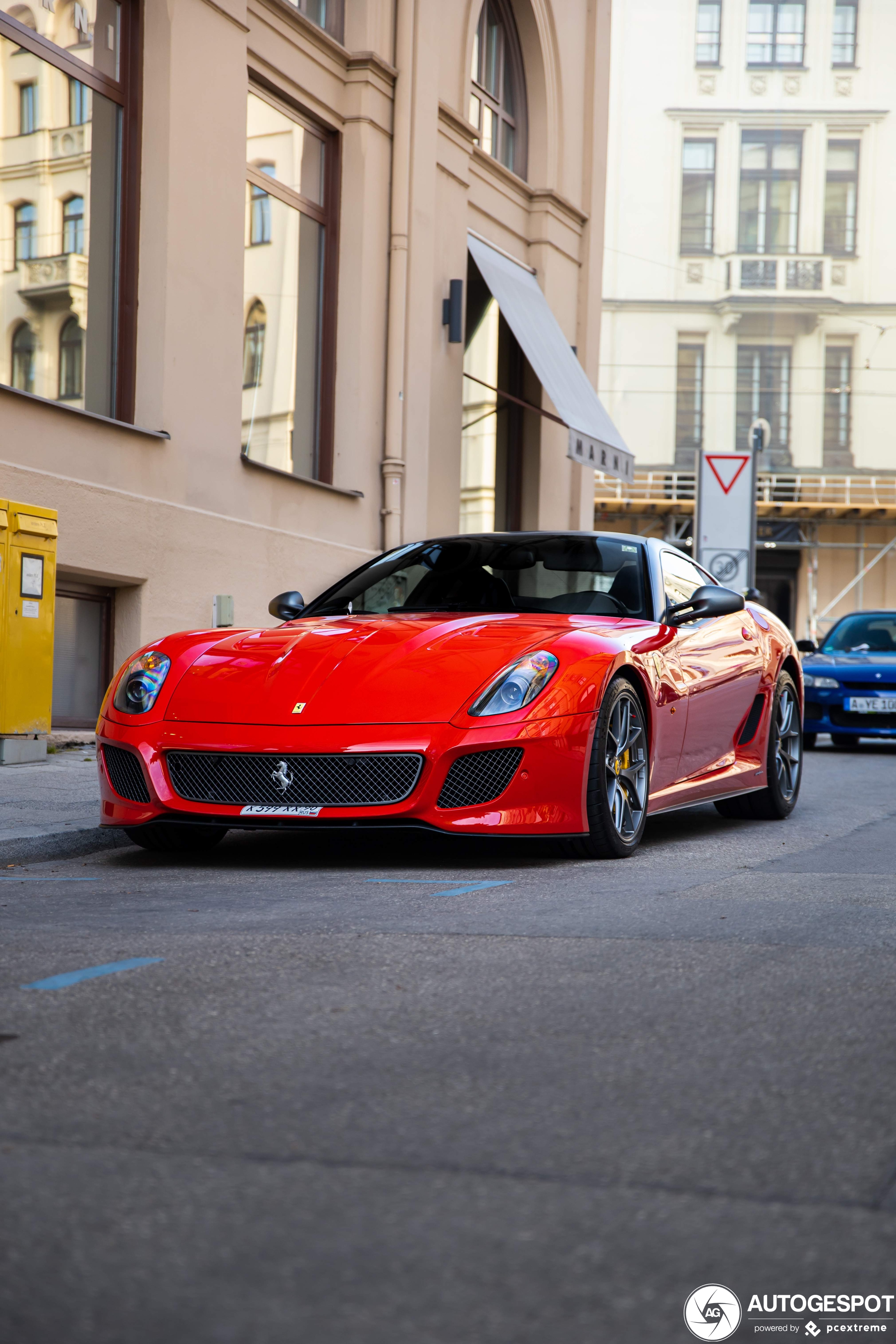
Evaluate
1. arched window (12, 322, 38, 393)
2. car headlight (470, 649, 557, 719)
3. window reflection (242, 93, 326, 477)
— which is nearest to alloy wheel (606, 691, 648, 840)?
car headlight (470, 649, 557, 719)

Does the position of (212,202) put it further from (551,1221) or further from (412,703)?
(551,1221)

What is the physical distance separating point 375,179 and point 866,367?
88.0 ft

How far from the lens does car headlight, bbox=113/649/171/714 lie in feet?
19.1

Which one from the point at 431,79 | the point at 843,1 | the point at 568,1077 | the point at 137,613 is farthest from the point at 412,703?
the point at 843,1

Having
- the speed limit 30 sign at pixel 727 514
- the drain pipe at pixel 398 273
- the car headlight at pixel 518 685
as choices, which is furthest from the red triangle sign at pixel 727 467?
the car headlight at pixel 518 685

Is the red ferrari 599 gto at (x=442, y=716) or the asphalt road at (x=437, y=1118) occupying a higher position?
the red ferrari 599 gto at (x=442, y=716)

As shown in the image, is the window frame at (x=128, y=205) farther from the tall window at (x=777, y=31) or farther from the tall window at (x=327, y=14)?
the tall window at (x=777, y=31)

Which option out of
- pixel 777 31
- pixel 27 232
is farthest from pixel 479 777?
→ pixel 777 31

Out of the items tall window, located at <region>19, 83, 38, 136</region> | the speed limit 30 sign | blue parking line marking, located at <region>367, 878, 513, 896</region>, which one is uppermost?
tall window, located at <region>19, 83, 38, 136</region>

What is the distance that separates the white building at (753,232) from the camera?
39500 millimetres

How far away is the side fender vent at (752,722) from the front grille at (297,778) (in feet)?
8.43

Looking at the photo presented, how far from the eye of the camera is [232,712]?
564 cm

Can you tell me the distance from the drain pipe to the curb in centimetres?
895

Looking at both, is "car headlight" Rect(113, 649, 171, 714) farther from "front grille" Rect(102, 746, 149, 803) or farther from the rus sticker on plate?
the rus sticker on plate
